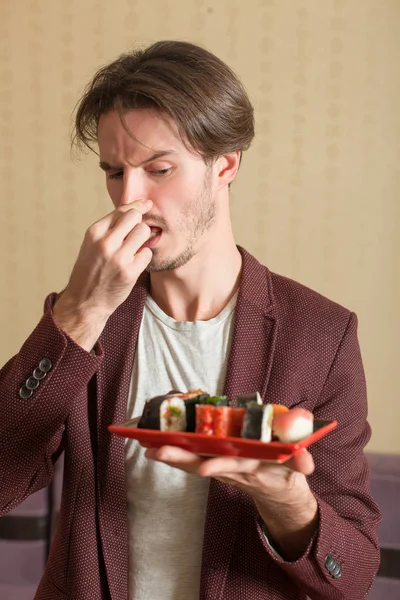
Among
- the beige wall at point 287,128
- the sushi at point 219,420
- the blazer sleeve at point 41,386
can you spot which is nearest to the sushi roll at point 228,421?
the sushi at point 219,420

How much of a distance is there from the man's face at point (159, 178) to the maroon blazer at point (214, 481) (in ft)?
0.42

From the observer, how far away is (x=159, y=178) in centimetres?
144

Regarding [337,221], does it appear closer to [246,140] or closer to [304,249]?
[304,249]

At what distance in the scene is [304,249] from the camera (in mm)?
2453

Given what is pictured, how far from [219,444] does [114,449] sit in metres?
0.40

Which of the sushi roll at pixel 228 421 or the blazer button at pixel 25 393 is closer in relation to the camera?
the sushi roll at pixel 228 421

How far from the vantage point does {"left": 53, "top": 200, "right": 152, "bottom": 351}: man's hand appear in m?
→ 1.29

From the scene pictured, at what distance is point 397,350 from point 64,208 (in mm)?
1090

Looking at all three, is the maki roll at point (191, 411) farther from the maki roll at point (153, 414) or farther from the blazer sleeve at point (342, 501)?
the blazer sleeve at point (342, 501)

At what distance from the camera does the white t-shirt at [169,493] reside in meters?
1.37

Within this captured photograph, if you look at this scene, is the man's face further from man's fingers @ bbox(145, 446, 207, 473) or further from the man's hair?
man's fingers @ bbox(145, 446, 207, 473)

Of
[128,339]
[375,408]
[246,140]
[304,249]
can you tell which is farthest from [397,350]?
[128,339]

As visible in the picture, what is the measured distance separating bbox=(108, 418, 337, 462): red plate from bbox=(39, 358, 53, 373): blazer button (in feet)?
0.79

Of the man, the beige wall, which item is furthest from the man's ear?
the beige wall
